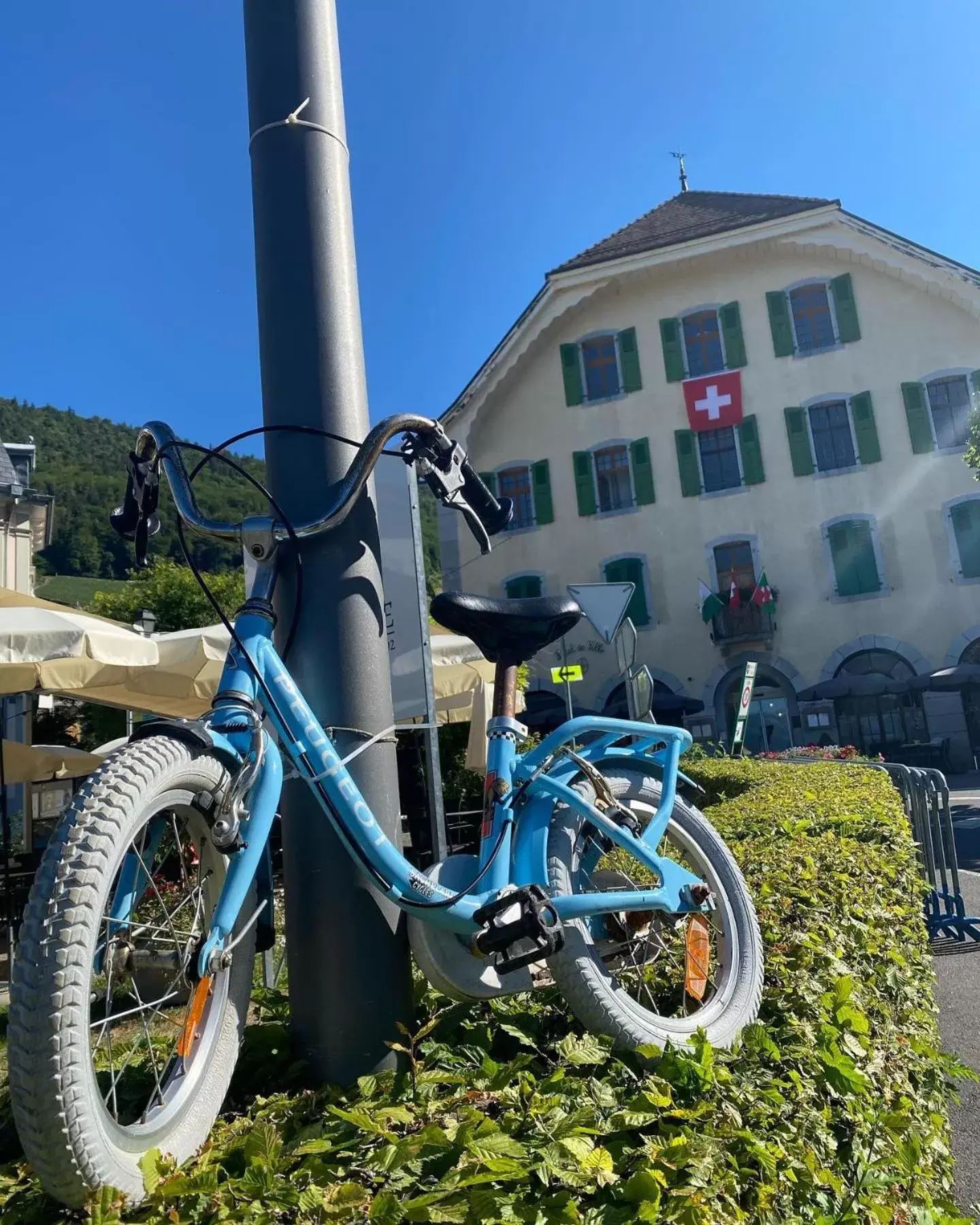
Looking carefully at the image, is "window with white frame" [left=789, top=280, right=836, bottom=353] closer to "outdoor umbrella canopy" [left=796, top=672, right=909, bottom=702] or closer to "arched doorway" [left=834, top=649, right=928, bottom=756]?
"arched doorway" [left=834, top=649, right=928, bottom=756]

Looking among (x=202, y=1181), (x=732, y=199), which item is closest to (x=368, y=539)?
(x=202, y=1181)

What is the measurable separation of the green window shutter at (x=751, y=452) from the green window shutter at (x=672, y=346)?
2.44 meters

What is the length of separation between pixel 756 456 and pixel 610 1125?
78.5ft

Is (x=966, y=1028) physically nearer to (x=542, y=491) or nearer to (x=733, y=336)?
(x=542, y=491)

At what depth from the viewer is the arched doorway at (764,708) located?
2288 centimetres

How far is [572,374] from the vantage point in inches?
1011

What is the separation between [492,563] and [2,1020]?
21.7m

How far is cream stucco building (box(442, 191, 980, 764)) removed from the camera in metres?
22.5

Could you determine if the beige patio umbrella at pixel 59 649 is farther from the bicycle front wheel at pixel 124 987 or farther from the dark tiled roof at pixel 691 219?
the dark tiled roof at pixel 691 219

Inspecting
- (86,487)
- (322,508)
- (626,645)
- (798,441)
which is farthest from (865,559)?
(86,487)

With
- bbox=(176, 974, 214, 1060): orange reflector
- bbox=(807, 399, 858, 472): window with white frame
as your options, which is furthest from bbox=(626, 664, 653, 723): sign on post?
bbox=(807, 399, 858, 472): window with white frame

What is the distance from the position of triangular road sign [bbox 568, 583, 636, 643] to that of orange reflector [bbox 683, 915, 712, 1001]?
554 centimetres

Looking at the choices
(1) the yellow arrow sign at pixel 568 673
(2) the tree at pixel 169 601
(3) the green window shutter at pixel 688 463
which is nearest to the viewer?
(1) the yellow arrow sign at pixel 568 673

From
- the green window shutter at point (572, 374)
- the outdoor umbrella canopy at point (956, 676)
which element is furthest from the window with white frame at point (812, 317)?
the outdoor umbrella canopy at point (956, 676)
